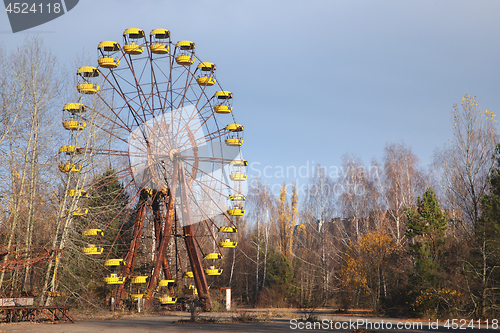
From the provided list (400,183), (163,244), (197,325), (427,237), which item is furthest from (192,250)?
(400,183)

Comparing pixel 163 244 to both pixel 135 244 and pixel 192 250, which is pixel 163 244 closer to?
pixel 192 250

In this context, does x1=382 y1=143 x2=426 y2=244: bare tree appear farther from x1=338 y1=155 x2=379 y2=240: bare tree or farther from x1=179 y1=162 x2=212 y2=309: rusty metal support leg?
x1=179 y1=162 x2=212 y2=309: rusty metal support leg

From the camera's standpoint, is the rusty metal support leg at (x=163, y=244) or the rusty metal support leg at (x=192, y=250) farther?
the rusty metal support leg at (x=192, y=250)

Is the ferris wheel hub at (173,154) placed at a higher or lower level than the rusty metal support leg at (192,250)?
higher

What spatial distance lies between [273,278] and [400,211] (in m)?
12.5

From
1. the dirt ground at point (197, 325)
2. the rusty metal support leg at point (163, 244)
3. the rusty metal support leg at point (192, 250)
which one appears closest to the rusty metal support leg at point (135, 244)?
the rusty metal support leg at point (163, 244)

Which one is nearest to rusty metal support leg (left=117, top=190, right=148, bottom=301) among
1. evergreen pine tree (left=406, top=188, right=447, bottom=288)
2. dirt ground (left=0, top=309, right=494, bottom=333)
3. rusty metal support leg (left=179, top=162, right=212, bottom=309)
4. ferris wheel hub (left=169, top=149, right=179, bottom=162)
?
dirt ground (left=0, top=309, right=494, bottom=333)

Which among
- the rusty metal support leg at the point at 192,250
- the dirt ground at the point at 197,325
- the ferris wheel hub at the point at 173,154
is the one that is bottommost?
the dirt ground at the point at 197,325

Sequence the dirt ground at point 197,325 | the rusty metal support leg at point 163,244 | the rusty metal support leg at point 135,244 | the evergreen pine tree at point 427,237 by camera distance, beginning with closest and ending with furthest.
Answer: the dirt ground at point 197,325, the evergreen pine tree at point 427,237, the rusty metal support leg at point 163,244, the rusty metal support leg at point 135,244

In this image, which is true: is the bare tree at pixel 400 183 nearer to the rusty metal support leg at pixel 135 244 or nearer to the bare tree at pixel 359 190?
the bare tree at pixel 359 190

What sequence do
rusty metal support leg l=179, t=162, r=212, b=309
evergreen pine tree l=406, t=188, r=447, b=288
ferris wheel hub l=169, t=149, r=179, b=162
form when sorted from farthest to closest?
ferris wheel hub l=169, t=149, r=179, b=162 < rusty metal support leg l=179, t=162, r=212, b=309 < evergreen pine tree l=406, t=188, r=447, b=288

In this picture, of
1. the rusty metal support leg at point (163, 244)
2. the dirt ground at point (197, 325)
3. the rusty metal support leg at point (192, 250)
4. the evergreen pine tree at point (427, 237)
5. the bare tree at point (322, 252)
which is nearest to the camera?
the dirt ground at point (197, 325)

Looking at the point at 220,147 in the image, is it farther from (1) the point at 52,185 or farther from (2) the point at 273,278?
(2) the point at 273,278

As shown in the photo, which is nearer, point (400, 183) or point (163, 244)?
point (163, 244)
